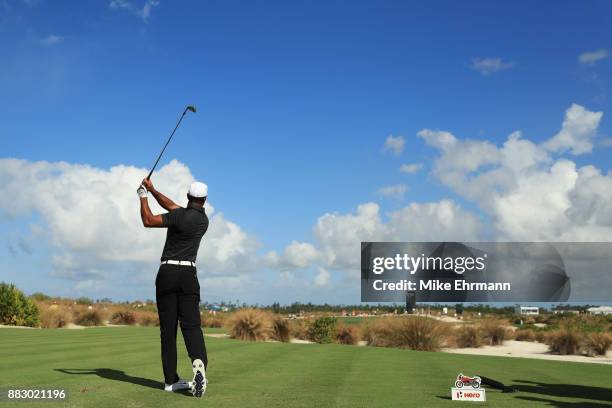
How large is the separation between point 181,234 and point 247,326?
59.7 ft

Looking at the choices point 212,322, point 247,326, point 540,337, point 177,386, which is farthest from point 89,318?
point 177,386

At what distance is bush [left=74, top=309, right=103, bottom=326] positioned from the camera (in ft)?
123

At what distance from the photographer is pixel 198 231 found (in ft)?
31.8

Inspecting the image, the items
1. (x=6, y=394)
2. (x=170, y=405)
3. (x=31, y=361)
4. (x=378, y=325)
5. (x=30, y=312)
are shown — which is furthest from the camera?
(x=30, y=312)

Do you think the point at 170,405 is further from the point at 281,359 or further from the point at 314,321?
the point at 314,321

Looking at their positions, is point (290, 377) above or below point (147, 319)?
below

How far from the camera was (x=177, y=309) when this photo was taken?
9656 millimetres

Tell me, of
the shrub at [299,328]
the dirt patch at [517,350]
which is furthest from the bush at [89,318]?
the dirt patch at [517,350]

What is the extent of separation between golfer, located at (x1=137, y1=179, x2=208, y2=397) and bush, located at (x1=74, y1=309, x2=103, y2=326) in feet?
97.4

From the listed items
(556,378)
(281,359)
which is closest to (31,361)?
(281,359)

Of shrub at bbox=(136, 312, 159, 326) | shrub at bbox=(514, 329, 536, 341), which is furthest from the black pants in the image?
shrub at bbox=(514, 329, 536, 341)

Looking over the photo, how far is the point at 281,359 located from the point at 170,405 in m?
8.03

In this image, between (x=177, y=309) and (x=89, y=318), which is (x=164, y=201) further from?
(x=89, y=318)

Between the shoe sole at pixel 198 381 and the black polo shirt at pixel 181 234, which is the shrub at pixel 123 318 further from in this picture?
the shoe sole at pixel 198 381
